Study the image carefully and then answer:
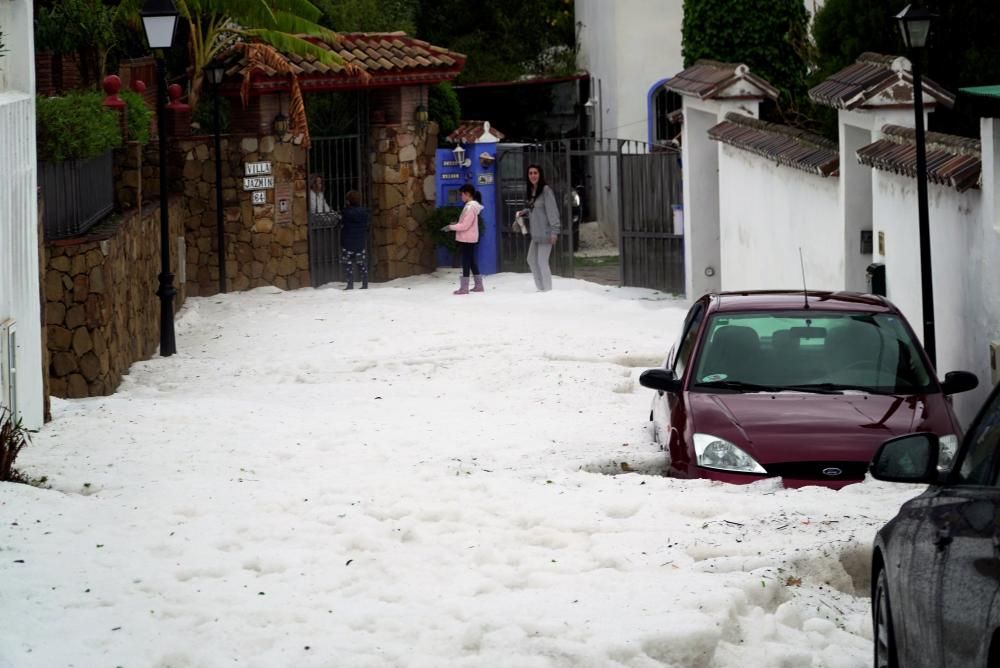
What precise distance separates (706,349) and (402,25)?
2778 cm

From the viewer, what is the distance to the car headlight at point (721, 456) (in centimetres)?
988

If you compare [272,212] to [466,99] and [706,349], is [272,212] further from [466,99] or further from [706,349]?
[706,349]


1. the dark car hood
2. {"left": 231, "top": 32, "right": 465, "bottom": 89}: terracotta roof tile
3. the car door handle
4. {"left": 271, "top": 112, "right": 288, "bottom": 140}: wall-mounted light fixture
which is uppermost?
{"left": 231, "top": 32, "right": 465, "bottom": 89}: terracotta roof tile

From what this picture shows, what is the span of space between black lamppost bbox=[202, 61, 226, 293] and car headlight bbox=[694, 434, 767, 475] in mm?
16434

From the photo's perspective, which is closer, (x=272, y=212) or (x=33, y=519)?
(x=33, y=519)

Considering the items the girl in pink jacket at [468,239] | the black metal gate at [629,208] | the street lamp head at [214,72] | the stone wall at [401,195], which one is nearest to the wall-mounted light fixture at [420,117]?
the stone wall at [401,195]

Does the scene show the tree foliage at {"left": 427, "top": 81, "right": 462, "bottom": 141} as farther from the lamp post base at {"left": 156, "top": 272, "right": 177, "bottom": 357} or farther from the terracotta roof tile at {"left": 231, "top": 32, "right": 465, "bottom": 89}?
the lamp post base at {"left": 156, "top": 272, "right": 177, "bottom": 357}

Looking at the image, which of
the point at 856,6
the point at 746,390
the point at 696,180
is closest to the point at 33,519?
the point at 746,390

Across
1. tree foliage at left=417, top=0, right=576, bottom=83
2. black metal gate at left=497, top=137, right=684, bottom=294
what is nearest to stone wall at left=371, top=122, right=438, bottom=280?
black metal gate at left=497, top=137, right=684, bottom=294

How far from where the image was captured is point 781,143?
60.3 feet

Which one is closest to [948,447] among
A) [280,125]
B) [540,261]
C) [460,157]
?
[540,261]

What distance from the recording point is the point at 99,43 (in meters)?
24.8

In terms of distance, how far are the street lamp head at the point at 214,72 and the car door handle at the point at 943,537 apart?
70.3ft

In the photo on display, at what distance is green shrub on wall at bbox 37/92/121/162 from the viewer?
15.4m
